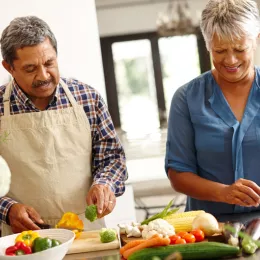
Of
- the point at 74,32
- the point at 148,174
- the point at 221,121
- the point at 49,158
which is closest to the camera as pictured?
the point at 221,121

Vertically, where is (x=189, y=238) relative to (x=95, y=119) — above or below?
below

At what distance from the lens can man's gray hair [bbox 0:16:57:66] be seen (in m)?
2.34

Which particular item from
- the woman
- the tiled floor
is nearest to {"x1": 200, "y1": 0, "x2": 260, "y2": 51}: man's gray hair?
the woman

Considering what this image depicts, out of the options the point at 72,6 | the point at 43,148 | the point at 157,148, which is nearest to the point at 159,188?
the point at 157,148

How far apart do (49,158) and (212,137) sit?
0.71 meters

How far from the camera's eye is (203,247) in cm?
173

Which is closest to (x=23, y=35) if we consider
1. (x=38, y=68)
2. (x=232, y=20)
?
(x=38, y=68)

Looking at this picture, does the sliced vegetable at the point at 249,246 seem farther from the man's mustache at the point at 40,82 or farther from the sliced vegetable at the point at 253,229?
the man's mustache at the point at 40,82

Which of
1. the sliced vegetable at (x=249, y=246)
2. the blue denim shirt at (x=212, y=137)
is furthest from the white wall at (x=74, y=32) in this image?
the sliced vegetable at (x=249, y=246)

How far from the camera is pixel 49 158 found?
248 centimetres

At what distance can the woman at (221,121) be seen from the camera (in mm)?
2160

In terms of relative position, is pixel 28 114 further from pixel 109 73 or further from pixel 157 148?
pixel 109 73

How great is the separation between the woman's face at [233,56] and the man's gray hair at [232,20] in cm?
2

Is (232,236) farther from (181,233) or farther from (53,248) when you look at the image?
(53,248)
